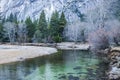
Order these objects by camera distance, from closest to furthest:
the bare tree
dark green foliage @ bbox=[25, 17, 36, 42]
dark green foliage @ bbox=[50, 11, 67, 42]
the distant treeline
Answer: the bare tree → the distant treeline → dark green foliage @ bbox=[50, 11, 67, 42] → dark green foliage @ bbox=[25, 17, 36, 42]

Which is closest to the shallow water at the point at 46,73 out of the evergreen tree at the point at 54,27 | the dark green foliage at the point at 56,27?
the dark green foliage at the point at 56,27

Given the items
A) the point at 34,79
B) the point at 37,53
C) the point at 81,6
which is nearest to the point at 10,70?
the point at 34,79

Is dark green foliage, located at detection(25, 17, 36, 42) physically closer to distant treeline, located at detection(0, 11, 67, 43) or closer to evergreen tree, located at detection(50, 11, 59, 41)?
distant treeline, located at detection(0, 11, 67, 43)

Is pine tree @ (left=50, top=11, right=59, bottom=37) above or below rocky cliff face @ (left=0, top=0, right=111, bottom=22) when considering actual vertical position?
below

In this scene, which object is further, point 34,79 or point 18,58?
point 18,58

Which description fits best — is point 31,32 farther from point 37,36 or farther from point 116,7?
point 116,7

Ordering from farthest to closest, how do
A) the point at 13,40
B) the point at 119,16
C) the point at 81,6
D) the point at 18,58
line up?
the point at 81,6 → the point at 13,40 → the point at 119,16 → the point at 18,58

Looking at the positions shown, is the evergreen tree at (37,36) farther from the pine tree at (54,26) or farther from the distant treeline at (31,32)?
the pine tree at (54,26)

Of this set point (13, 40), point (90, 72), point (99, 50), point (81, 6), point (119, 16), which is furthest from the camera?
point (81, 6)

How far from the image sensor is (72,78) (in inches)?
1282

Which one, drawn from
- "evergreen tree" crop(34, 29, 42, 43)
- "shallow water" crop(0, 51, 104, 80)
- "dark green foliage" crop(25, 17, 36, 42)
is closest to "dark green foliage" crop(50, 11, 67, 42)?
"evergreen tree" crop(34, 29, 42, 43)

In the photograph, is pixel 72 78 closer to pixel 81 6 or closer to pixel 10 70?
pixel 10 70

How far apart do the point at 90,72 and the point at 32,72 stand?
26.1ft

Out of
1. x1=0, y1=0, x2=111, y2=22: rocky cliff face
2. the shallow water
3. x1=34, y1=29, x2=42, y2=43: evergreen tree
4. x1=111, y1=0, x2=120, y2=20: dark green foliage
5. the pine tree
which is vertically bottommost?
the shallow water
